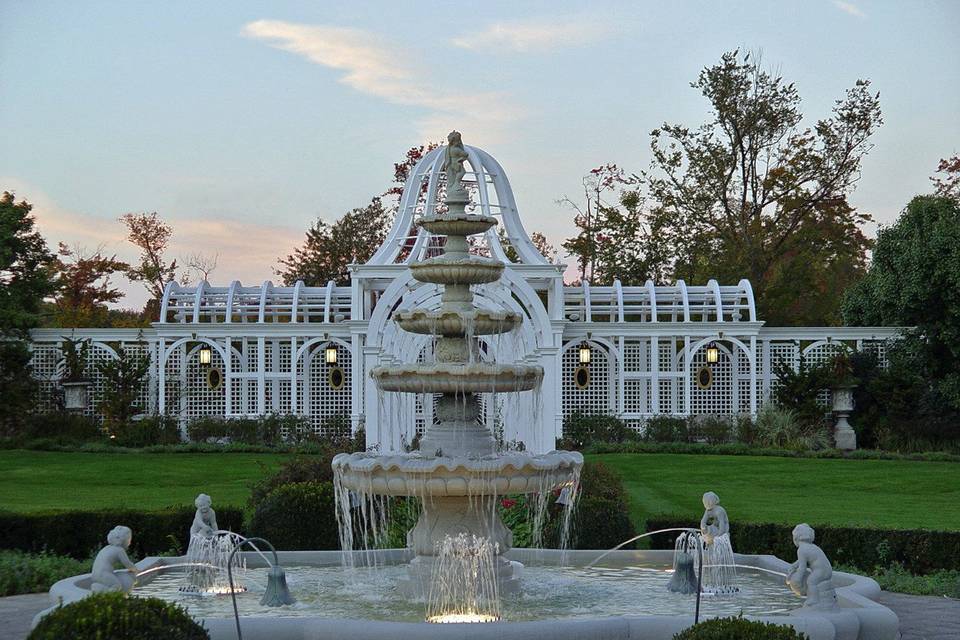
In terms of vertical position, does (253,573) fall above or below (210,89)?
below

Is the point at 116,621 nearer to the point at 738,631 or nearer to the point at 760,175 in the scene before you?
the point at 738,631

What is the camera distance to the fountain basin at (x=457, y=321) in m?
9.59

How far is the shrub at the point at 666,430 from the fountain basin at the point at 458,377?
53.9ft

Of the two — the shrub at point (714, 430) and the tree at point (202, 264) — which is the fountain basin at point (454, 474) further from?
the tree at point (202, 264)

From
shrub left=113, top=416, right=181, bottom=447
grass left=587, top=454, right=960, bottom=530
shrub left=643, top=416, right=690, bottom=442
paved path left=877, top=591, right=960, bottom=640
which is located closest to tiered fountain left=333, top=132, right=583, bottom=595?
paved path left=877, top=591, right=960, bottom=640

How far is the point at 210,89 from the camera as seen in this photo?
75.8 feet

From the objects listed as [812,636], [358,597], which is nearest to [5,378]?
[358,597]

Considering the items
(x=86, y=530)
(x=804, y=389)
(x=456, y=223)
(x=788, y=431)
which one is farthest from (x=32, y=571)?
(x=804, y=389)

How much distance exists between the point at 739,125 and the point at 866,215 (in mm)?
5220

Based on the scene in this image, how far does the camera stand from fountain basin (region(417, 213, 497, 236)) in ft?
33.2

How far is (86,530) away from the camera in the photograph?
1245cm

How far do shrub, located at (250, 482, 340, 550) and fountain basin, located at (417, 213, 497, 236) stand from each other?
11.7 feet

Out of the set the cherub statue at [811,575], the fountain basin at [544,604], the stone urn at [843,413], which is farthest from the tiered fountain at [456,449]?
the stone urn at [843,413]

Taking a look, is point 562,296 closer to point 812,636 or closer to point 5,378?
point 5,378
